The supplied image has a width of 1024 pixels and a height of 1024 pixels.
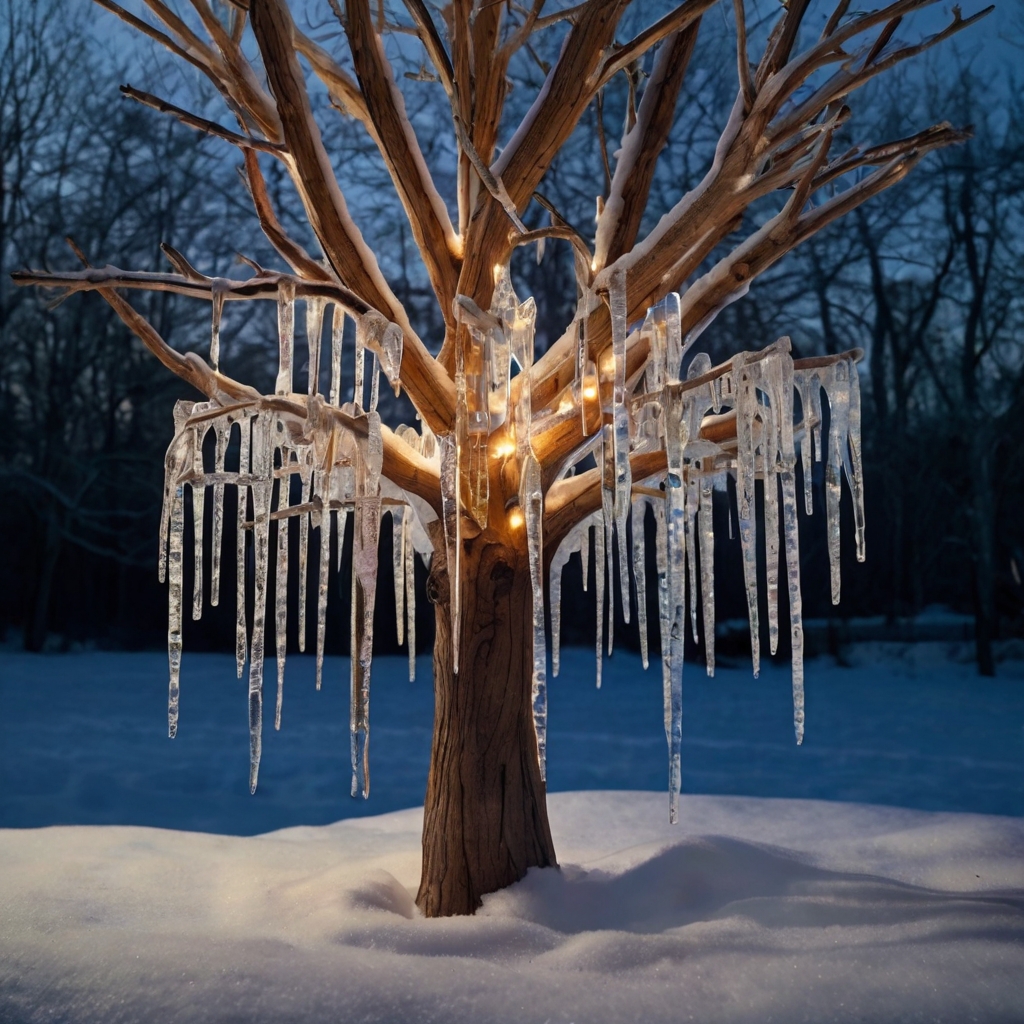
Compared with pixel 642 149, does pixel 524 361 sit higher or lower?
lower

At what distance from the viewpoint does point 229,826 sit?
11.9 ft

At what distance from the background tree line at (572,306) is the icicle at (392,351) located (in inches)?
265

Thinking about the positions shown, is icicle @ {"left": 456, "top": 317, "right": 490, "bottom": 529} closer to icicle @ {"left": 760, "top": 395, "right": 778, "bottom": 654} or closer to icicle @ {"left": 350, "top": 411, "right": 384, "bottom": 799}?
icicle @ {"left": 350, "top": 411, "right": 384, "bottom": 799}

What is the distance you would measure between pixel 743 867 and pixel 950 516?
7923 mm

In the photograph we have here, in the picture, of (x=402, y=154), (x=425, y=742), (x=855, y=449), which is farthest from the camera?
(x=425, y=742)

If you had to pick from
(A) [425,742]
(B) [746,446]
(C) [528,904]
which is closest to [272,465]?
(B) [746,446]

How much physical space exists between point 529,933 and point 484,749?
1.45 feet

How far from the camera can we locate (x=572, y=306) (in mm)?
8406

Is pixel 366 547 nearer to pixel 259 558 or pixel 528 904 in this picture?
pixel 259 558

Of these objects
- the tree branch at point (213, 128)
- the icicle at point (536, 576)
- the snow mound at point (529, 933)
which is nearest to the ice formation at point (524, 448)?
the icicle at point (536, 576)

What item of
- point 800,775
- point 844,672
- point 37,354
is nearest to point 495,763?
point 800,775

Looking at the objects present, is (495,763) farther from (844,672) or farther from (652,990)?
(844,672)

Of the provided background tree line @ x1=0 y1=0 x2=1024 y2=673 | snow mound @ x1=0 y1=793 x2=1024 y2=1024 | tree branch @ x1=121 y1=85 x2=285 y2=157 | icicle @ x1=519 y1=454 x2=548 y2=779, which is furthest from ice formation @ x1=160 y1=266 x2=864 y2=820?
background tree line @ x1=0 y1=0 x2=1024 y2=673

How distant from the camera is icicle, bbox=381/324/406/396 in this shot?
182cm
